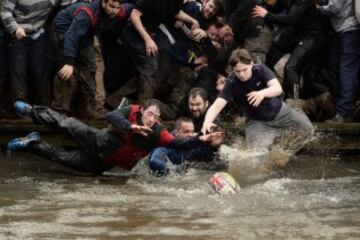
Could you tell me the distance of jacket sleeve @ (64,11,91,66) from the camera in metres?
12.7

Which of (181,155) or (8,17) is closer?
(181,155)

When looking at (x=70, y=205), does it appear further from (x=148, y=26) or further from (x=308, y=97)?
(x=308, y=97)

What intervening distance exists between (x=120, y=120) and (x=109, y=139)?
1.49ft

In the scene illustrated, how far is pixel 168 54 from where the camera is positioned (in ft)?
44.5

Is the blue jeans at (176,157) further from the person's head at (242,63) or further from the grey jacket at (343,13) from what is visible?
the grey jacket at (343,13)

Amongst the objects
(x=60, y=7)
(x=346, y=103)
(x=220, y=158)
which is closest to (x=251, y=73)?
(x=220, y=158)

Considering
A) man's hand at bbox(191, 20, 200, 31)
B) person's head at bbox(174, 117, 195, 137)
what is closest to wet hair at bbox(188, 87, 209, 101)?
person's head at bbox(174, 117, 195, 137)

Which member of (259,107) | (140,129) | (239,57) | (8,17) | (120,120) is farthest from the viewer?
(8,17)

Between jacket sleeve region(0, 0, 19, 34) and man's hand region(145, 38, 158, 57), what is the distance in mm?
1854

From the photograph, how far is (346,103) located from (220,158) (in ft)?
7.61

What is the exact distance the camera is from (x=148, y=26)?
43.8ft

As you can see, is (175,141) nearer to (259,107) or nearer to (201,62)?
(259,107)

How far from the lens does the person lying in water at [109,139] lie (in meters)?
11.6

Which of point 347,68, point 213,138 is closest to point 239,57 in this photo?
point 213,138
